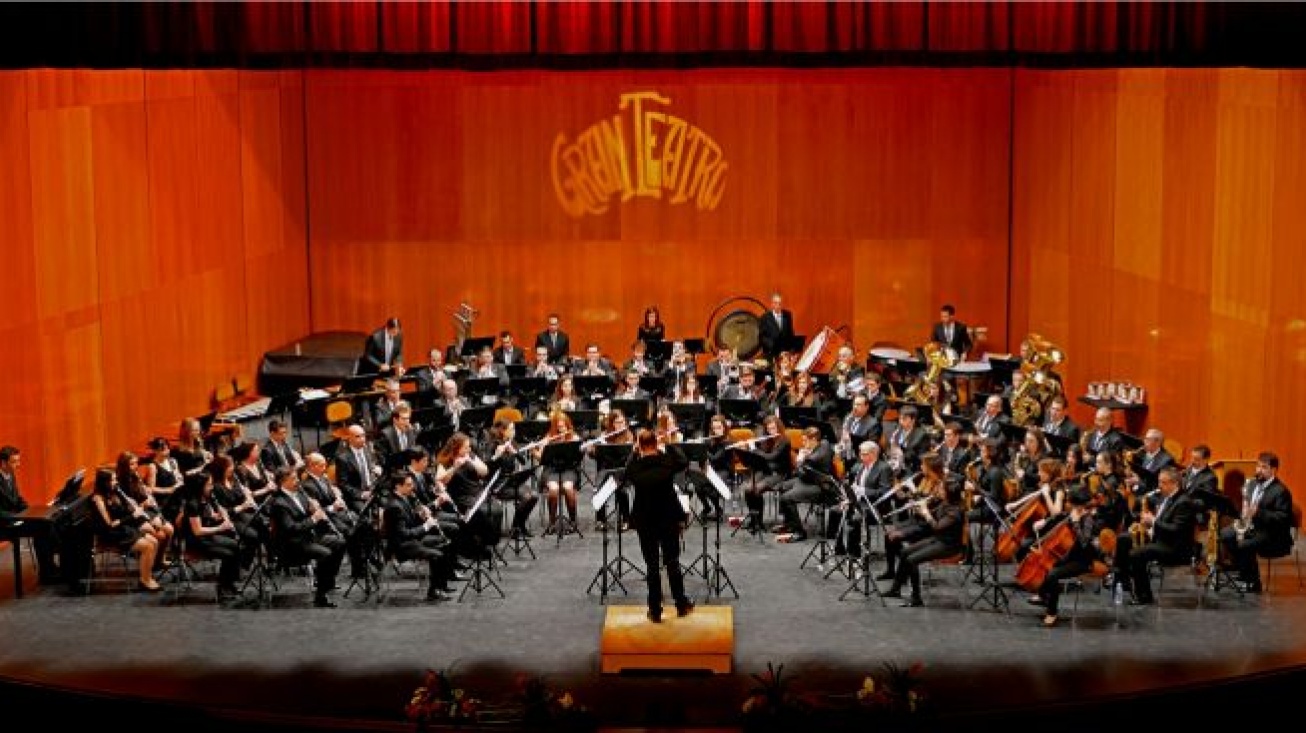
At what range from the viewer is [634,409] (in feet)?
58.8

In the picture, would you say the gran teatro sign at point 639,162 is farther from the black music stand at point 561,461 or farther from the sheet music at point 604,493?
the sheet music at point 604,493

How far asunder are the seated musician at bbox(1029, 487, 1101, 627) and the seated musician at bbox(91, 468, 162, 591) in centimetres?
748

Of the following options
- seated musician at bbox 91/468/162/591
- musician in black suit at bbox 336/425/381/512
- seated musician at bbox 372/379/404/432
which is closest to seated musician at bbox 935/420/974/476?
musician in black suit at bbox 336/425/381/512

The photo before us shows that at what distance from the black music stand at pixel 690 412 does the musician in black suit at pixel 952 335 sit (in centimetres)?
473

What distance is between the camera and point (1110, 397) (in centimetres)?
1973

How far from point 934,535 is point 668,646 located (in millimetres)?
2789

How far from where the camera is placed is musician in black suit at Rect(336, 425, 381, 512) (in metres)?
15.8

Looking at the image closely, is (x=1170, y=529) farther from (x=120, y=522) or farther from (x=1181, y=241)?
(x=120, y=522)

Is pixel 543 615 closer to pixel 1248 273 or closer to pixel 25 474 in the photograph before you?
pixel 25 474

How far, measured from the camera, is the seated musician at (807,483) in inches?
640

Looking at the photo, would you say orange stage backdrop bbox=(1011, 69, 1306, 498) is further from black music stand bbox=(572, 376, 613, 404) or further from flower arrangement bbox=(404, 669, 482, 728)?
flower arrangement bbox=(404, 669, 482, 728)

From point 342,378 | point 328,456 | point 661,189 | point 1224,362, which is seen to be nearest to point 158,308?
point 342,378

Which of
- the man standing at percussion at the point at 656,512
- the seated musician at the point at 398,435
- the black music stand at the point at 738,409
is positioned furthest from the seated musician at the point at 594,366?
the man standing at percussion at the point at 656,512

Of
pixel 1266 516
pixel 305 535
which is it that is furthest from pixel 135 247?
pixel 1266 516
